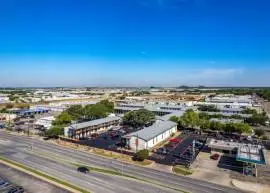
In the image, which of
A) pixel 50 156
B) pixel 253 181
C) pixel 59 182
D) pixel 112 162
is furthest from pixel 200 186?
pixel 50 156

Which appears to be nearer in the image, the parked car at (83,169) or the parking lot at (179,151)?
the parked car at (83,169)

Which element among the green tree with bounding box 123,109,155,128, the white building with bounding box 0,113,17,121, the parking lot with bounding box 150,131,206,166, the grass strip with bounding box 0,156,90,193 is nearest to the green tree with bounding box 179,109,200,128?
the parking lot with bounding box 150,131,206,166

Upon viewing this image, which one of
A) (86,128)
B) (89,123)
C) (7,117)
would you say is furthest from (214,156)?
(7,117)

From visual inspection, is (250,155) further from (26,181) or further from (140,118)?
(26,181)

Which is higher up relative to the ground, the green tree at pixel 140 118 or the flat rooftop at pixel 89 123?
the green tree at pixel 140 118

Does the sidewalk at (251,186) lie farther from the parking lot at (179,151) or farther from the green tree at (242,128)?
the green tree at (242,128)

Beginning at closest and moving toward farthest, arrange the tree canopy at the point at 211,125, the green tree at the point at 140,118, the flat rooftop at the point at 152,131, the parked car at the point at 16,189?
the parked car at the point at 16,189 → the flat rooftop at the point at 152,131 → the tree canopy at the point at 211,125 → the green tree at the point at 140,118

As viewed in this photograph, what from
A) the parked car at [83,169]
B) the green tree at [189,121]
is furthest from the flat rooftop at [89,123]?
the parked car at [83,169]
